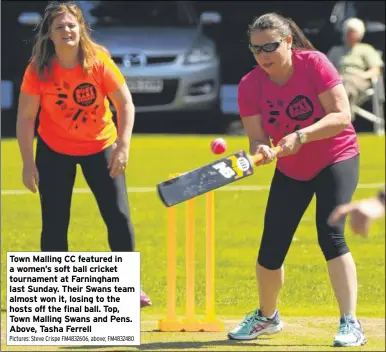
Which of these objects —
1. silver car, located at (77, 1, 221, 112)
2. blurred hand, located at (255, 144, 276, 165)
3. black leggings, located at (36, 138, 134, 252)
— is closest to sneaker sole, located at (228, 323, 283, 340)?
black leggings, located at (36, 138, 134, 252)

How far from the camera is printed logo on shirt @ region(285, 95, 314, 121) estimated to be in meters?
7.85

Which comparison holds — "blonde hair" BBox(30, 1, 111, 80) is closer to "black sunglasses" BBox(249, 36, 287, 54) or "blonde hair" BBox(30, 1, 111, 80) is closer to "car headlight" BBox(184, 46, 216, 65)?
"black sunglasses" BBox(249, 36, 287, 54)

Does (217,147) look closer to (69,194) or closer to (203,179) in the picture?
(203,179)

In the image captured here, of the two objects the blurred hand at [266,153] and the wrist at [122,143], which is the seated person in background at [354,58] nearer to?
the wrist at [122,143]

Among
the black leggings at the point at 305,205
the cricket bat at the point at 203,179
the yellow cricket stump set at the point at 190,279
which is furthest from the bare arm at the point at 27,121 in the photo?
the cricket bat at the point at 203,179

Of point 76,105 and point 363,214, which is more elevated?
point 76,105

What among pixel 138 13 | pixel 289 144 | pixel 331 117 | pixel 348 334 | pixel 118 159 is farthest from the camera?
pixel 138 13

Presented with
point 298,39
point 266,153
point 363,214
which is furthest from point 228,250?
point 363,214

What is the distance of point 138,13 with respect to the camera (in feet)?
65.7

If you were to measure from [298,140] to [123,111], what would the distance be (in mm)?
1337

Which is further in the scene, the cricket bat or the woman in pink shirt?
the woman in pink shirt

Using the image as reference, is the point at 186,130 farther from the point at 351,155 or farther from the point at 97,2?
the point at 351,155

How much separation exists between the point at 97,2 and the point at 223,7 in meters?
3.78

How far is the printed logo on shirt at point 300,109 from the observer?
7.85m
